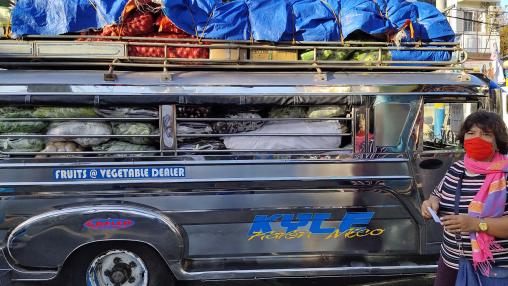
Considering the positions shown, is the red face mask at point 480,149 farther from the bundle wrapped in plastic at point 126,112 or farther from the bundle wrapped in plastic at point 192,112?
the bundle wrapped in plastic at point 126,112

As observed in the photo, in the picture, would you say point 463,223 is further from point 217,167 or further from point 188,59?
point 188,59

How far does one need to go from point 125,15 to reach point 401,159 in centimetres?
255

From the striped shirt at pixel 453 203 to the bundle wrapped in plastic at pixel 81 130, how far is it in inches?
95.0

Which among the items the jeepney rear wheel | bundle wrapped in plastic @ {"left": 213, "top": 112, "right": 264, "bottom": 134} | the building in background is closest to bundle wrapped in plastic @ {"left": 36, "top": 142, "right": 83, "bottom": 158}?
the jeepney rear wheel

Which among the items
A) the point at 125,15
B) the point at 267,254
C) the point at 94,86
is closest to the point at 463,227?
the point at 267,254

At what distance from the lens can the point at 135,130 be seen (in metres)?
3.35

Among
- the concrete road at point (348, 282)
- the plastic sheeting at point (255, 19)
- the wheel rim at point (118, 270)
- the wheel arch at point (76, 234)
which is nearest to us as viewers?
the wheel arch at point (76, 234)

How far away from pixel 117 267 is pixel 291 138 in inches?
68.3

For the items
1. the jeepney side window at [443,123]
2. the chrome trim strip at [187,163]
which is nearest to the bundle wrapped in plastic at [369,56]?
the jeepney side window at [443,123]

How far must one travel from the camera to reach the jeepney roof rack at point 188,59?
11.3 feet

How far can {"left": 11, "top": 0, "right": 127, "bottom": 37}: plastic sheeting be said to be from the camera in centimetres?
347

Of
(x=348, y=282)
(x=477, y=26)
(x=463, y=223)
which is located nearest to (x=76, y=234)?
(x=348, y=282)

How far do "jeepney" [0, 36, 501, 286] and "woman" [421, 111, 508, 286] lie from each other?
1250 millimetres

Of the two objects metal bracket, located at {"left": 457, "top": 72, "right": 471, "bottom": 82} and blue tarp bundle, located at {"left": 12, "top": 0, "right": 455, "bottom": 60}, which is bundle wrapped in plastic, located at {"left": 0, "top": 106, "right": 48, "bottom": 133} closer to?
blue tarp bundle, located at {"left": 12, "top": 0, "right": 455, "bottom": 60}
